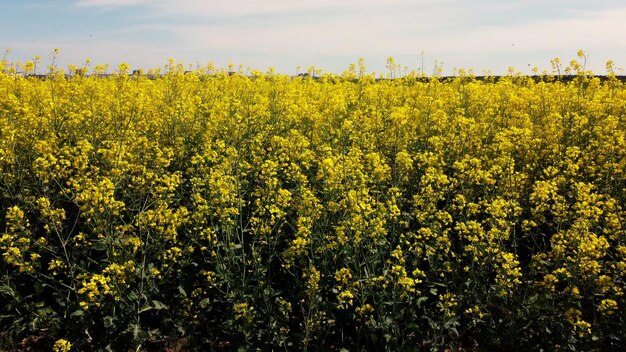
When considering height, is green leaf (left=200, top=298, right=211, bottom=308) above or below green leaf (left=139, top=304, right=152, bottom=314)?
below

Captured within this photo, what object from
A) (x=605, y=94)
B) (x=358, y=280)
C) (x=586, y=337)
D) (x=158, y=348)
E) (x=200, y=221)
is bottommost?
(x=158, y=348)

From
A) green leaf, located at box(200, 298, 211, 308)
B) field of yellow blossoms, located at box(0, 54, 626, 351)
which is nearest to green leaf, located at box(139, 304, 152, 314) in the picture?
field of yellow blossoms, located at box(0, 54, 626, 351)

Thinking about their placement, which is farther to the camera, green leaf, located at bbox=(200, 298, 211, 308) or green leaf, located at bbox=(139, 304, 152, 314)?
green leaf, located at bbox=(200, 298, 211, 308)

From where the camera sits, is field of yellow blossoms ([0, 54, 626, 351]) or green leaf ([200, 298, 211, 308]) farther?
green leaf ([200, 298, 211, 308])

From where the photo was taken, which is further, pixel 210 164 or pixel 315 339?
pixel 210 164

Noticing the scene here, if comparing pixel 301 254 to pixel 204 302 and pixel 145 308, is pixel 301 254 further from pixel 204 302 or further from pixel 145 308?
pixel 145 308

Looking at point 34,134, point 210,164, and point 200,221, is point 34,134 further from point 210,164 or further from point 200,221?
point 200,221

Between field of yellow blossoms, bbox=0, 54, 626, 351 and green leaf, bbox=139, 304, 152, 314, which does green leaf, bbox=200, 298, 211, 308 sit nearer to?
field of yellow blossoms, bbox=0, 54, 626, 351

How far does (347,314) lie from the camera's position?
328 cm

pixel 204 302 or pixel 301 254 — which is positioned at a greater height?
pixel 301 254

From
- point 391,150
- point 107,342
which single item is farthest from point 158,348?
point 391,150

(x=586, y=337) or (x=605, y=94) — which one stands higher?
(x=605, y=94)

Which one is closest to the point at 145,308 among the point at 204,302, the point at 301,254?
the point at 204,302

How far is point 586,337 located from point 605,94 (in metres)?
4.99
